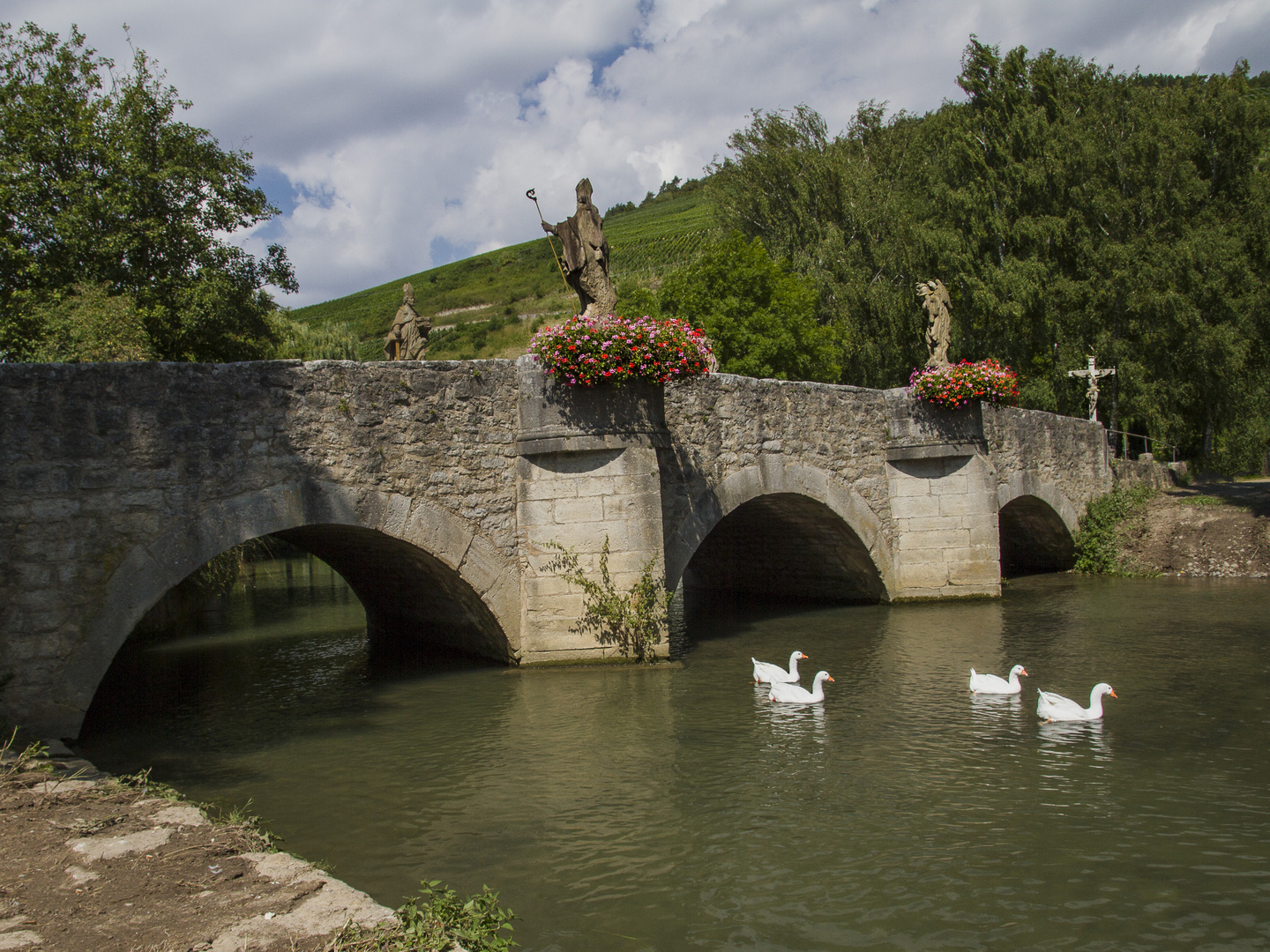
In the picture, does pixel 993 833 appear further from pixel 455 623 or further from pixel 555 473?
pixel 455 623

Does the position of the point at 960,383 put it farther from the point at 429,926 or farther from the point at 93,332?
the point at 93,332

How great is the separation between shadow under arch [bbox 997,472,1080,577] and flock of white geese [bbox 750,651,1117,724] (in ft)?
26.4

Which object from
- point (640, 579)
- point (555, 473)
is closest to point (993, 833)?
point (640, 579)

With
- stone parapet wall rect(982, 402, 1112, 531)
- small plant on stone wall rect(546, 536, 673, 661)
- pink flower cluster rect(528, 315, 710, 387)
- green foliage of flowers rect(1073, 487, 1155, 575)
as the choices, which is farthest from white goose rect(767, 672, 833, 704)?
green foliage of flowers rect(1073, 487, 1155, 575)

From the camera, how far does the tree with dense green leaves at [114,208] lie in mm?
16328

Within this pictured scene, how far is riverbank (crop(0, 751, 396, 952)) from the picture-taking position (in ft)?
9.92

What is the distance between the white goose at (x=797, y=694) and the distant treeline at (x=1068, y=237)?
1846 cm

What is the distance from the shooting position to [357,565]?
10.5 meters

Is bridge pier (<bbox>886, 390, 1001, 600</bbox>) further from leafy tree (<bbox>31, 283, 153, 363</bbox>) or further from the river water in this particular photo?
leafy tree (<bbox>31, 283, 153, 363</bbox>)

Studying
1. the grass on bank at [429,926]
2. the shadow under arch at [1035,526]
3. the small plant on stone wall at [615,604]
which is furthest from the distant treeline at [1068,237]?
the grass on bank at [429,926]

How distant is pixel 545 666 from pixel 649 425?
2.48m

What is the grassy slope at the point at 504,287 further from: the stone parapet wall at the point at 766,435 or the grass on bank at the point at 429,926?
the grass on bank at the point at 429,926

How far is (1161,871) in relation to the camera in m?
4.41

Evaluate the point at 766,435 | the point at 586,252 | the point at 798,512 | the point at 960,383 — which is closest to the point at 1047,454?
the point at 960,383
